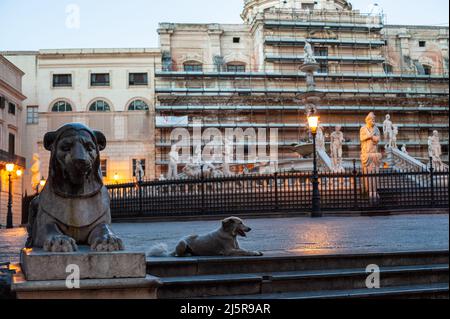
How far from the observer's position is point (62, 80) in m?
47.6

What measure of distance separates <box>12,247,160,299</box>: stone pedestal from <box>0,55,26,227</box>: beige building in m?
36.7

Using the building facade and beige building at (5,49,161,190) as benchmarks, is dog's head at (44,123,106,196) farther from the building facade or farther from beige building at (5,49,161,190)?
beige building at (5,49,161,190)

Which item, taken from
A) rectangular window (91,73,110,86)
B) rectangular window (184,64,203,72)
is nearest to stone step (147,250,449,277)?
rectangular window (91,73,110,86)

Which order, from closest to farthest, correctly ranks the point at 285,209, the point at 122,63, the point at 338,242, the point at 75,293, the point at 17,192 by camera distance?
the point at 75,293, the point at 338,242, the point at 285,209, the point at 17,192, the point at 122,63

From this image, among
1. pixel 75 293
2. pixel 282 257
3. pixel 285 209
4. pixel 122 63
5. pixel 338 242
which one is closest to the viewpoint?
pixel 75 293

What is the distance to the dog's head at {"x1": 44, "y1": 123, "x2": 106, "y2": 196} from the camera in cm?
417

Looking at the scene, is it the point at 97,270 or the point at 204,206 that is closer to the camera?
the point at 97,270

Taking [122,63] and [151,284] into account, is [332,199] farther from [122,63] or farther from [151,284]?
[122,63]

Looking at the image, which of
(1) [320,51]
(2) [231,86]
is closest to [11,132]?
(2) [231,86]

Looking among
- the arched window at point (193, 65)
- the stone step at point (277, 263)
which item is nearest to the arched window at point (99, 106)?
the arched window at point (193, 65)

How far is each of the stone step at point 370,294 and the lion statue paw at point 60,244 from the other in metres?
1.38
